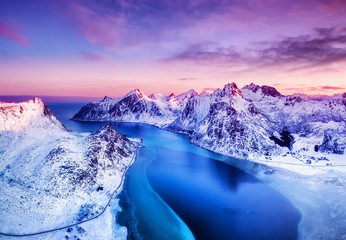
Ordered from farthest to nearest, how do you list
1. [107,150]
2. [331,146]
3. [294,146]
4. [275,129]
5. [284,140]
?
1. [275,129]
2. [284,140]
3. [294,146]
4. [331,146]
5. [107,150]

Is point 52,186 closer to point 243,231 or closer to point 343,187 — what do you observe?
point 243,231

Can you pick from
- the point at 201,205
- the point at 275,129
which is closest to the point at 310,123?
the point at 275,129

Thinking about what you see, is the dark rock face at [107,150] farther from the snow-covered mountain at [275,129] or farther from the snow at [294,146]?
the snow-covered mountain at [275,129]

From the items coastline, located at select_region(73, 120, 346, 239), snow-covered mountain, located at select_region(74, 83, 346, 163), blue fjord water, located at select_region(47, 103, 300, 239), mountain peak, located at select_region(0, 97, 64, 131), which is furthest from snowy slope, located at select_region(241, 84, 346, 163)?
mountain peak, located at select_region(0, 97, 64, 131)

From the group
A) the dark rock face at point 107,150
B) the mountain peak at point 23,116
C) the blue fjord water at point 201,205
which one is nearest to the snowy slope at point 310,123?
the blue fjord water at point 201,205

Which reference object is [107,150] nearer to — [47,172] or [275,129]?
[47,172]

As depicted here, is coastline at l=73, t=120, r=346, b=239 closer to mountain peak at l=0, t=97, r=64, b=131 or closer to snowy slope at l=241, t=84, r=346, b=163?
snowy slope at l=241, t=84, r=346, b=163
